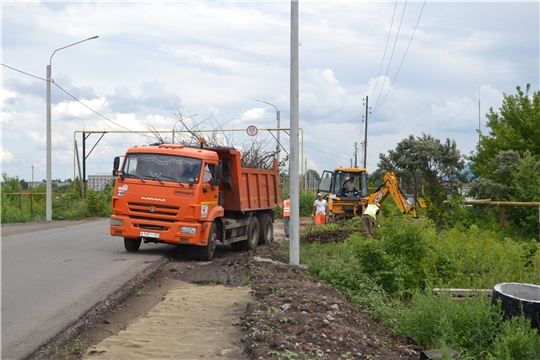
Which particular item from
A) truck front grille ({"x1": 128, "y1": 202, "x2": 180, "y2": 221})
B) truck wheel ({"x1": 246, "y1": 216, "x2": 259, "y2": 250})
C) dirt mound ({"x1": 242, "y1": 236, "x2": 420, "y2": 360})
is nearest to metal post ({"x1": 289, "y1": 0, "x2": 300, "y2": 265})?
dirt mound ({"x1": 242, "y1": 236, "x2": 420, "y2": 360})

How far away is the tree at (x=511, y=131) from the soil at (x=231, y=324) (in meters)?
18.4

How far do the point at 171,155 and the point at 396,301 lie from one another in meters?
6.98

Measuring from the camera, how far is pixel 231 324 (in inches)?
341

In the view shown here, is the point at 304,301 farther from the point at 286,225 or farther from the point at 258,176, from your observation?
the point at 286,225

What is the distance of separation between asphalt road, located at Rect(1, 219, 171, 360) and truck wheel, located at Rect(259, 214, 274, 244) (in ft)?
11.8

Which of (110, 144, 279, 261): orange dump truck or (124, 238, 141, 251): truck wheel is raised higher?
(110, 144, 279, 261): orange dump truck

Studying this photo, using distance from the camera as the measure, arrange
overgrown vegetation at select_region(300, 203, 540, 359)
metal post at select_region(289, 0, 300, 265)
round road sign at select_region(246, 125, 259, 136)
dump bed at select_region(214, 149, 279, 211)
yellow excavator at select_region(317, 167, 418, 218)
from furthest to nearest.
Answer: round road sign at select_region(246, 125, 259, 136)
yellow excavator at select_region(317, 167, 418, 218)
dump bed at select_region(214, 149, 279, 211)
metal post at select_region(289, 0, 300, 265)
overgrown vegetation at select_region(300, 203, 540, 359)

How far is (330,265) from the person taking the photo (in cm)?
1227

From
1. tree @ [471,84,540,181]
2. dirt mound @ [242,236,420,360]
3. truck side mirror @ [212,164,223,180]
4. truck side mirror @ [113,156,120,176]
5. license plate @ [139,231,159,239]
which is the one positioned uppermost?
tree @ [471,84,540,181]

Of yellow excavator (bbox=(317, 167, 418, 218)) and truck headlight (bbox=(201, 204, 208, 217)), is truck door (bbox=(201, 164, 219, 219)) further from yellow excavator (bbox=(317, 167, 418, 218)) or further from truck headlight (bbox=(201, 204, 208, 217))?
yellow excavator (bbox=(317, 167, 418, 218))

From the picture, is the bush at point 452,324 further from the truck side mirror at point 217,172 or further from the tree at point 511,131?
the tree at point 511,131

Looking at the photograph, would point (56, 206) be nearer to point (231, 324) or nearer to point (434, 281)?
point (434, 281)

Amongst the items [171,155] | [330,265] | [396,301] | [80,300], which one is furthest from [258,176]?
[80,300]

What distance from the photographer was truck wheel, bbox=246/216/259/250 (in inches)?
752
